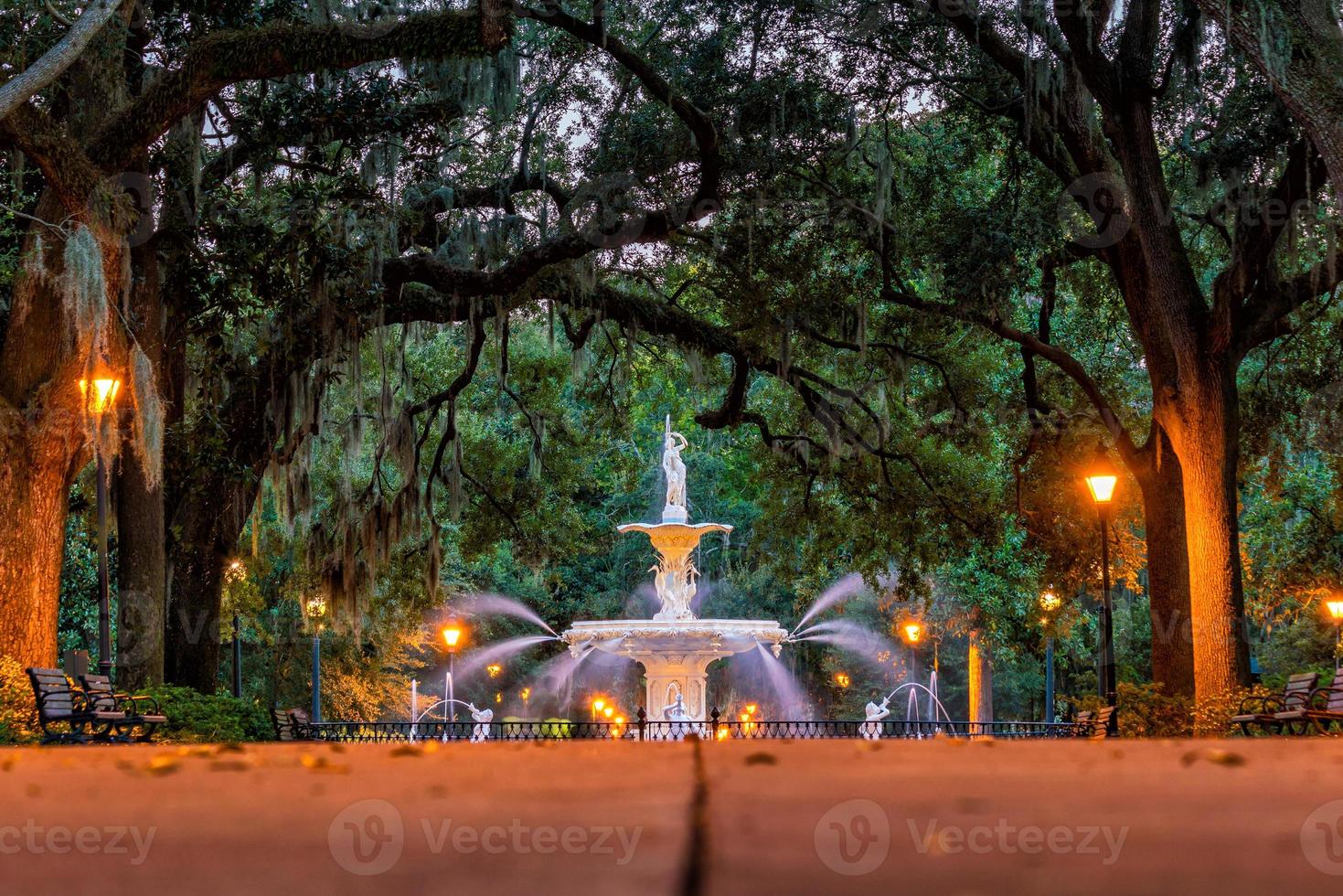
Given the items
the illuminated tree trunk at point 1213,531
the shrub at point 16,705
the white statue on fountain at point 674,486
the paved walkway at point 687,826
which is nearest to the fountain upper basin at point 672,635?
the white statue on fountain at point 674,486

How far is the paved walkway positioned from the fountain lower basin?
22.3 metres

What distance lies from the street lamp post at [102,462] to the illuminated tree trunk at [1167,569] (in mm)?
11044

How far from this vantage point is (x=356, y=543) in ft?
64.3

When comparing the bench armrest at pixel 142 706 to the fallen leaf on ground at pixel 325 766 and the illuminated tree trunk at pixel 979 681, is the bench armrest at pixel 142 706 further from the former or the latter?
the illuminated tree trunk at pixel 979 681

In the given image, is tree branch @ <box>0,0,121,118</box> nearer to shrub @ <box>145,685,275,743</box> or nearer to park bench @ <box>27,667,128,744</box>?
park bench @ <box>27,667,128,744</box>

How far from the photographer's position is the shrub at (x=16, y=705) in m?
9.87

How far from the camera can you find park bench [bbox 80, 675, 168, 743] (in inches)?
420

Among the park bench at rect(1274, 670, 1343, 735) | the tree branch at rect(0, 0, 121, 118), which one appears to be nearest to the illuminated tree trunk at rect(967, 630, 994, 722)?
the park bench at rect(1274, 670, 1343, 735)

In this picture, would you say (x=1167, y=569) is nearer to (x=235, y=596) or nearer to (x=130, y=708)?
(x=130, y=708)

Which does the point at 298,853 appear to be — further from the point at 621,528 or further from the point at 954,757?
the point at 621,528

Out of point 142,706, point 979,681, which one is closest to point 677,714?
point 142,706

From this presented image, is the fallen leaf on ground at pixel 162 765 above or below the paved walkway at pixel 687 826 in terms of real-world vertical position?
above

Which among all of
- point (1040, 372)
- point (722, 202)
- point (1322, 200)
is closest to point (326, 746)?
point (722, 202)

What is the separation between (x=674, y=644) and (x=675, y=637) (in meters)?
0.36
